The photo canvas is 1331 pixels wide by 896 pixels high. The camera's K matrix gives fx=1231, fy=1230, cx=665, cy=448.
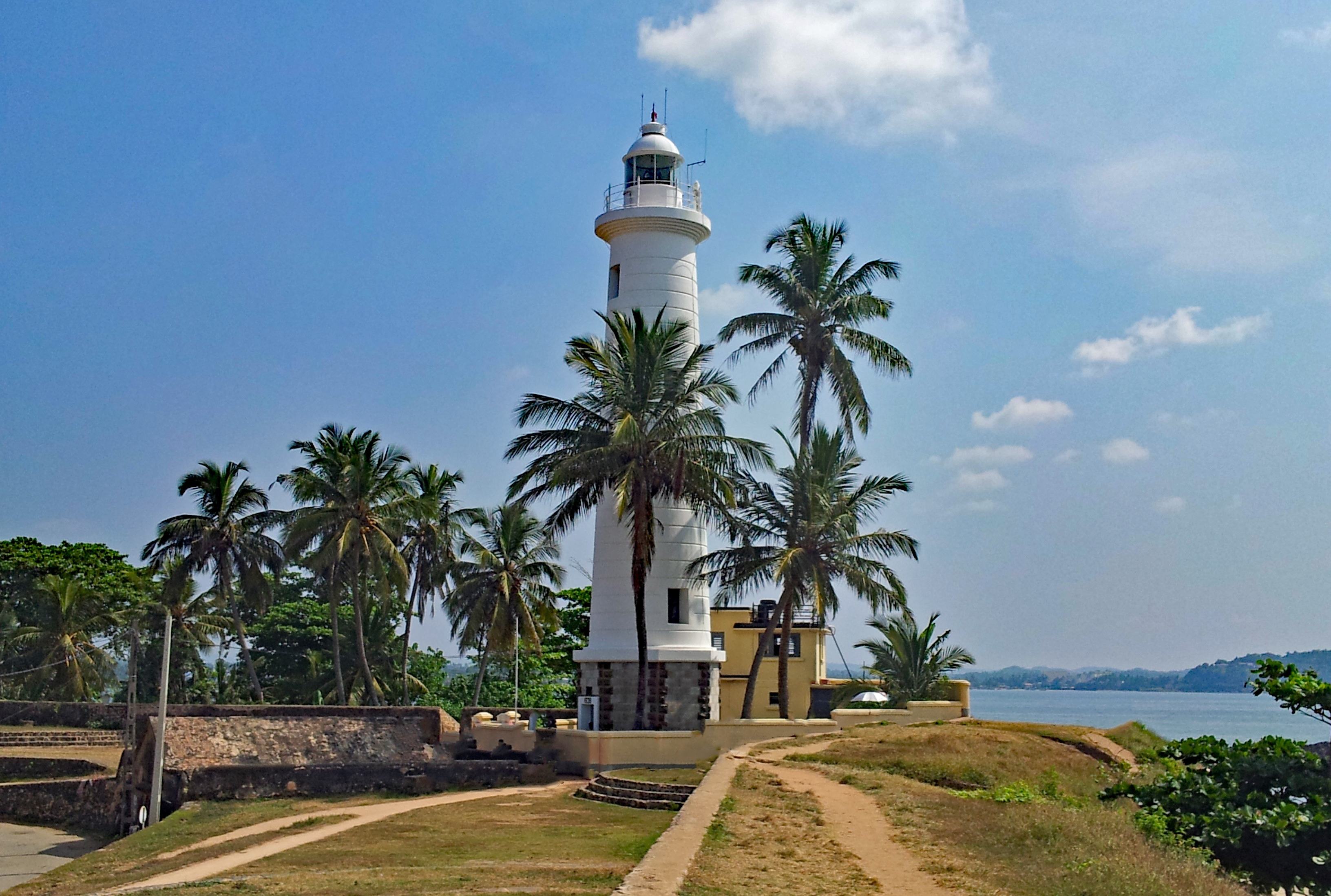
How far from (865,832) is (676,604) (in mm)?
17480

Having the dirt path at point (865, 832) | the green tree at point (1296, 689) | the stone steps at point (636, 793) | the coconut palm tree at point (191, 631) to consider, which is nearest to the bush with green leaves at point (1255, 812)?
the green tree at point (1296, 689)

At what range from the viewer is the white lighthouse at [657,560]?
31.8 meters

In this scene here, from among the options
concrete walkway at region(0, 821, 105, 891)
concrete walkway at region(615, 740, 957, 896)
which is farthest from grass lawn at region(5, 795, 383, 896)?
concrete walkway at region(615, 740, 957, 896)

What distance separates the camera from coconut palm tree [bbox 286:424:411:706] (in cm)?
4081

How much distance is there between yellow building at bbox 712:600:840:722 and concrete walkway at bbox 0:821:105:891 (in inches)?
788

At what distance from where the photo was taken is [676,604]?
3269 centimetres

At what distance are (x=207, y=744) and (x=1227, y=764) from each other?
24.8 m

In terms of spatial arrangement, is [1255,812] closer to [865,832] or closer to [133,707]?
[865,832]

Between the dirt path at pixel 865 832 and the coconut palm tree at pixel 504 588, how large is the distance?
21.9 meters

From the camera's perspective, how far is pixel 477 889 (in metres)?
13.2

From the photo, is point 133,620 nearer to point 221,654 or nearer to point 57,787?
point 221,654

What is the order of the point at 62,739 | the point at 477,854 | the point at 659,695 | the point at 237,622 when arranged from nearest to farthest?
the point at 477,854 → the point at 659,695 → the point at 62,739 → the point at 237,622

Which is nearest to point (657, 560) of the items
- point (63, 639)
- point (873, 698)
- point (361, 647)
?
point (873, 698)

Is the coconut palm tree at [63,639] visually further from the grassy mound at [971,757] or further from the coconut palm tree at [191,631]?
the grassy mound at [971,757]
